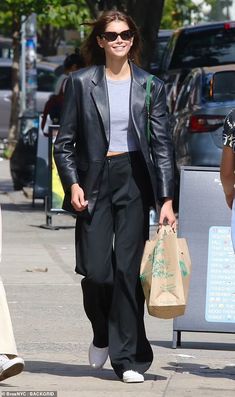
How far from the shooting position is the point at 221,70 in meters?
14.7

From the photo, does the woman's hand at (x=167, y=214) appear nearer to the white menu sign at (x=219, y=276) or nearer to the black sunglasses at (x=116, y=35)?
the black sunglasses at (x=116, y=35)

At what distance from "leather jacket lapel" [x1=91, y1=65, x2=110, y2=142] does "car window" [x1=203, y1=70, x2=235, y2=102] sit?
303 inches

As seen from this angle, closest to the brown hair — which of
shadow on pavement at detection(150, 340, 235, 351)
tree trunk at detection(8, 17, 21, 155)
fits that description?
shadow on pavement at detection(150, 340, 235, 351)

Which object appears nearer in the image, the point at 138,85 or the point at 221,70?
the point at 138,85

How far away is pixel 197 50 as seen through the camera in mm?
18781

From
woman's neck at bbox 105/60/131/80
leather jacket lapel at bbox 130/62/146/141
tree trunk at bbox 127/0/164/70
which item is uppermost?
woman's neck at bbox 105/60/131/80

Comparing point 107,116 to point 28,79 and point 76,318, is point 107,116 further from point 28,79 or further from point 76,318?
point 28,79

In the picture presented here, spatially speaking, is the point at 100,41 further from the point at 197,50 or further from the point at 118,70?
the point at 197,50

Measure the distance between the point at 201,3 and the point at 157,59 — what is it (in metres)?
20.8

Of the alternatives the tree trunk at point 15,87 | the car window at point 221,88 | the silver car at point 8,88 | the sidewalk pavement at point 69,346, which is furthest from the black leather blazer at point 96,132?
the silver car at point 8,88

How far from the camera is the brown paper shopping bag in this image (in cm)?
657

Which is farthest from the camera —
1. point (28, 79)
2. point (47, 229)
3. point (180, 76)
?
point (28, 79)

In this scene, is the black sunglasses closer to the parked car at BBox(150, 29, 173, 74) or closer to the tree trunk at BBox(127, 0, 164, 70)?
the tree trunk at BBox(127, 0, 164, 70)

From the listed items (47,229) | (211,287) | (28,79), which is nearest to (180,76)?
(47,229)
